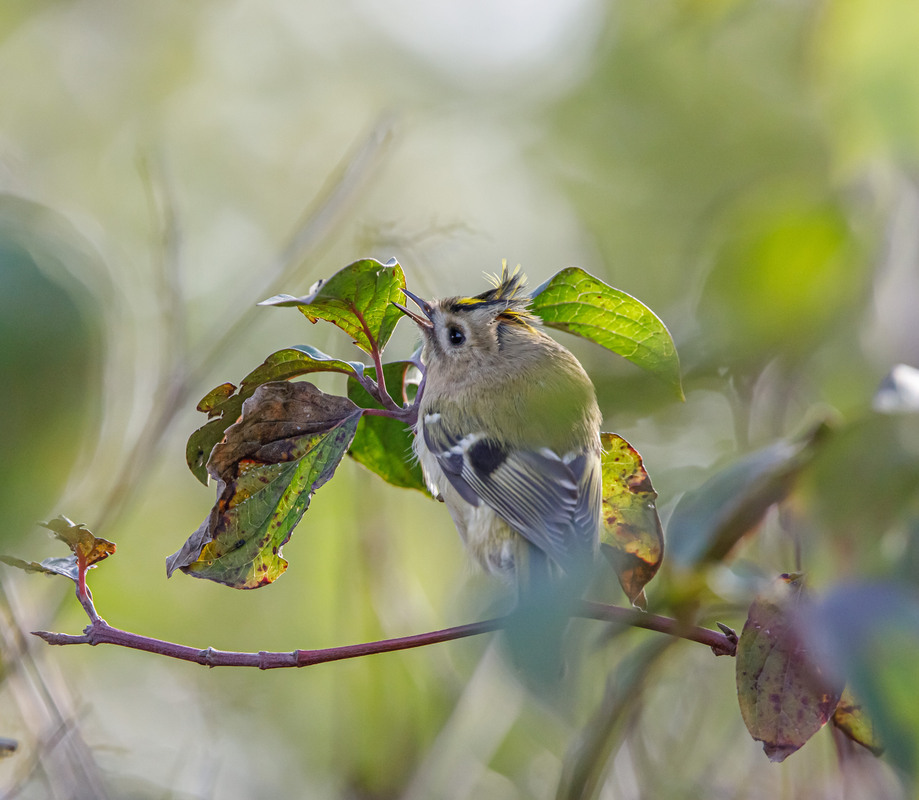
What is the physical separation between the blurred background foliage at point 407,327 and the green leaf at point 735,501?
0.04m

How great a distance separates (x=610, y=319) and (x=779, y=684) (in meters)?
0.37

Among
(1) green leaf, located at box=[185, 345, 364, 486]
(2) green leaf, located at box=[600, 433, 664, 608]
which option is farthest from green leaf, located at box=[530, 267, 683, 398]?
(1) green leaf, located at box=[185, 345, 364, 486]

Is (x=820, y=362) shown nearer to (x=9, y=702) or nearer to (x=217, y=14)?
(x=9, y=702)

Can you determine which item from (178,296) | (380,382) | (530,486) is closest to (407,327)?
(178,296)

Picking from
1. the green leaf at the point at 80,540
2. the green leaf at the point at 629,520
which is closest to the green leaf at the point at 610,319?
the green leaf at the point at 629,520

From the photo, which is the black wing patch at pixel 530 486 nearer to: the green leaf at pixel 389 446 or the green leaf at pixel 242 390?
the green leaf at pixel 389 446

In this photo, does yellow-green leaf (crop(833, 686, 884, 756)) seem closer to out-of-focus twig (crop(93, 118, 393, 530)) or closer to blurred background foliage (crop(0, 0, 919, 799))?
blurred background foliage (crop(0, 0, 919, 799))

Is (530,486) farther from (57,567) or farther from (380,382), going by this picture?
(57,567)

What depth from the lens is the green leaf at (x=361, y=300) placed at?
0.77 metres

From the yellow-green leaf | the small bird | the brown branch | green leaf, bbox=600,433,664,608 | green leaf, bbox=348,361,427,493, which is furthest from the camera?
the small bird

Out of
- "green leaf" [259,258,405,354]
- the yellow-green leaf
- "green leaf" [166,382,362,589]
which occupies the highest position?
"green leaf" [259,258,405,354]

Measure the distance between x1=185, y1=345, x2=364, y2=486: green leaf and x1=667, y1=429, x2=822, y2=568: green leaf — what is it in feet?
1.17

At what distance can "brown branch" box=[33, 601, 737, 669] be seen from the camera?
0.68m

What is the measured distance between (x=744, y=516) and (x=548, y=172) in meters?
2.85
